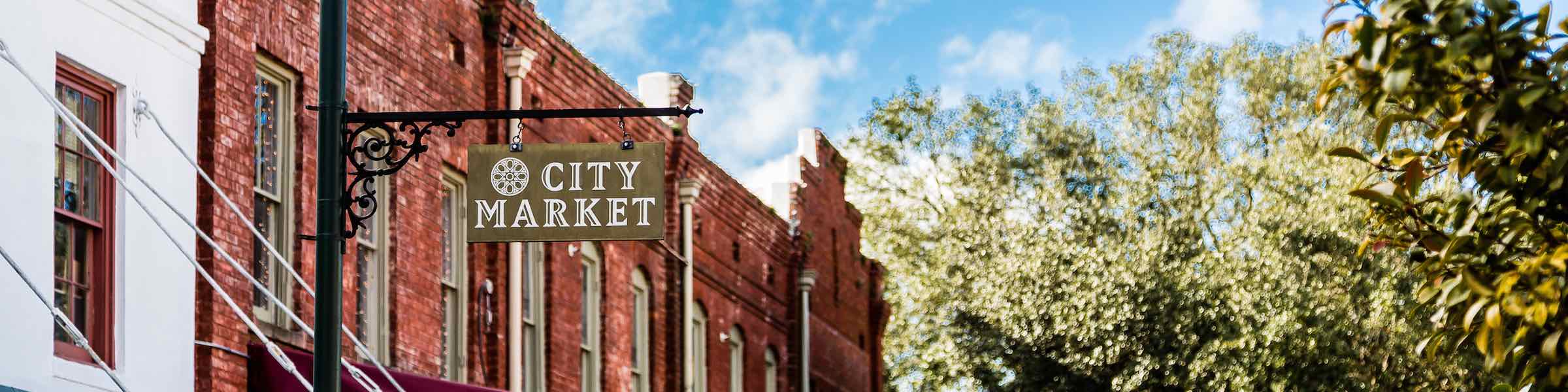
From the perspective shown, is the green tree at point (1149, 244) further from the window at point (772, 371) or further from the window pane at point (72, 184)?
the window pane at point (72, 184)

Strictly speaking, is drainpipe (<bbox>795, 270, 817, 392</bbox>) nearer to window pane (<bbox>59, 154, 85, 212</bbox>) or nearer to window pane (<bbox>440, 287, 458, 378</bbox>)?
window pane (<bbox>440, 287, 458, 378</bbox>)

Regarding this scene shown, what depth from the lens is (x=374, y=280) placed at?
17453 mm

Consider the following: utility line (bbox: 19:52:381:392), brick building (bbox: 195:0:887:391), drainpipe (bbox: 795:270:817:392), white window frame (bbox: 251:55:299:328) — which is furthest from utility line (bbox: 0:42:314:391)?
drainpipe (bbox: 795:270:817:392)

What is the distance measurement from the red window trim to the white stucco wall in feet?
0.16

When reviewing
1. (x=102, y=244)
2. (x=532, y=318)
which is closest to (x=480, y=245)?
(x=532, y=318)

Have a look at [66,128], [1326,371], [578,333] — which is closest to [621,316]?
[578,333]

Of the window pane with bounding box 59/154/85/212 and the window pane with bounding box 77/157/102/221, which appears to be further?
the window pane with bounding box 77/157/102/221

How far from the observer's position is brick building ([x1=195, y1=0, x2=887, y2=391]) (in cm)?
1488

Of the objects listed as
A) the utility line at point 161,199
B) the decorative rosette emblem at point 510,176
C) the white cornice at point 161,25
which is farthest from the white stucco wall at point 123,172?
the decorative rosette emblem at point 510,176

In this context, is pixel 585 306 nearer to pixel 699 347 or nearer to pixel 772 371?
pixel 699 347

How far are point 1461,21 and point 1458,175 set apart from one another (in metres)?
0.71

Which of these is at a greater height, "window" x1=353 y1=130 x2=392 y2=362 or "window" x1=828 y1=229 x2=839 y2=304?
"window" x1=828 y1=229 x2=839 y2=304

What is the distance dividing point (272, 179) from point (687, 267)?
10.1 m

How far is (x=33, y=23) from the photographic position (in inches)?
476
